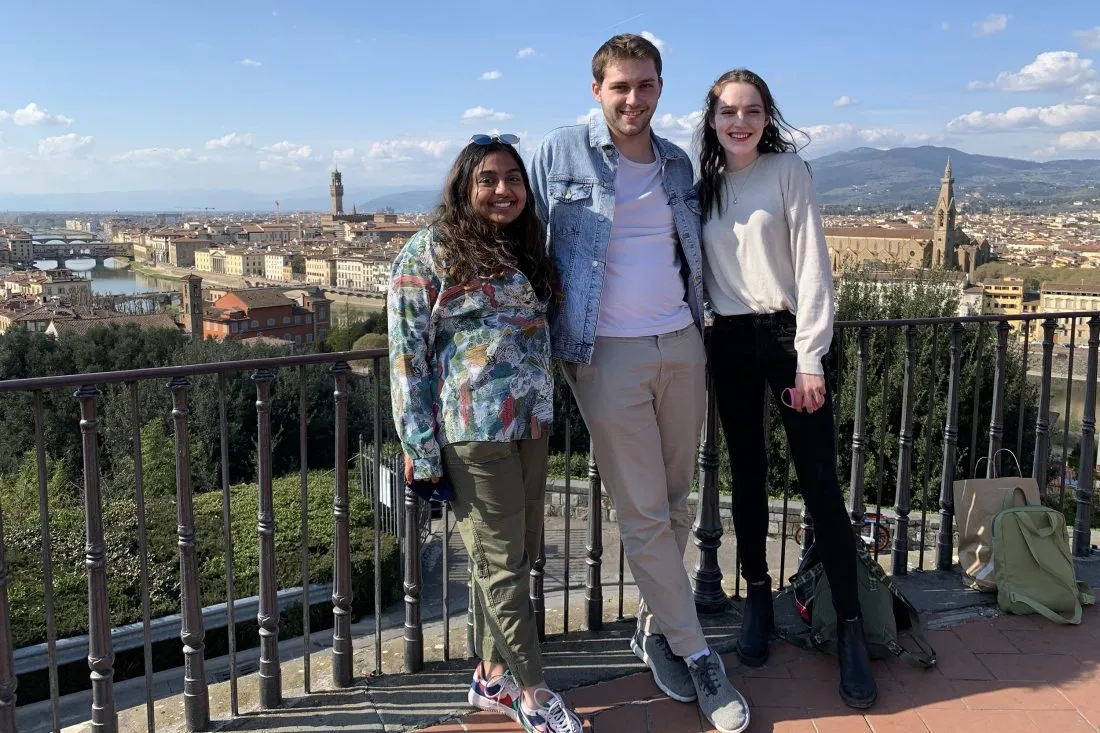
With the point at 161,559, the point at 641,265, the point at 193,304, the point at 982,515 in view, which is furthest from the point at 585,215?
the point at 193,304

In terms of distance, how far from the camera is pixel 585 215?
6.84 feet

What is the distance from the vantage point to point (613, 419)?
2102 mm

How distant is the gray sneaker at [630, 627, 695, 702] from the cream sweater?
35.6 inches

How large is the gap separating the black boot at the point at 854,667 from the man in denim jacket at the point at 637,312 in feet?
1.12

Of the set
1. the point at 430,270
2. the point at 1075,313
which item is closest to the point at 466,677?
the point at 430,270

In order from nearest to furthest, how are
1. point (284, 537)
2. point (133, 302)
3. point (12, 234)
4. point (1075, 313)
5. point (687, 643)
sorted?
point (687, 643)
point (1075, 313)
point (284, 537)
point (133, 302)
point (12, 234)

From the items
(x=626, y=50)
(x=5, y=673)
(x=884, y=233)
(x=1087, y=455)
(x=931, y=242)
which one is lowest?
(x=5, y=673)

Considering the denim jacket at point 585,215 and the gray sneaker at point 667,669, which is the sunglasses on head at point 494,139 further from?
the gray sneaker at point 667,669

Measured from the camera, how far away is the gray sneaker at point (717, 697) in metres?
2.12

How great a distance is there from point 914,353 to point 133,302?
77.7 metres

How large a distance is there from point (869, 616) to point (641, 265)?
130cm

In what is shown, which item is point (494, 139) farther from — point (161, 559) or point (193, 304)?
point (193, 304)

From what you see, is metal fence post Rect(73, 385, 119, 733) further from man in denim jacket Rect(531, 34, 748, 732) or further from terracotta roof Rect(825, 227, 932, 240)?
terracotta roof Rect(825, 227, 932, 240)

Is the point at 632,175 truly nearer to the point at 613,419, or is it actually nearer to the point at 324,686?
the point at 613,419
